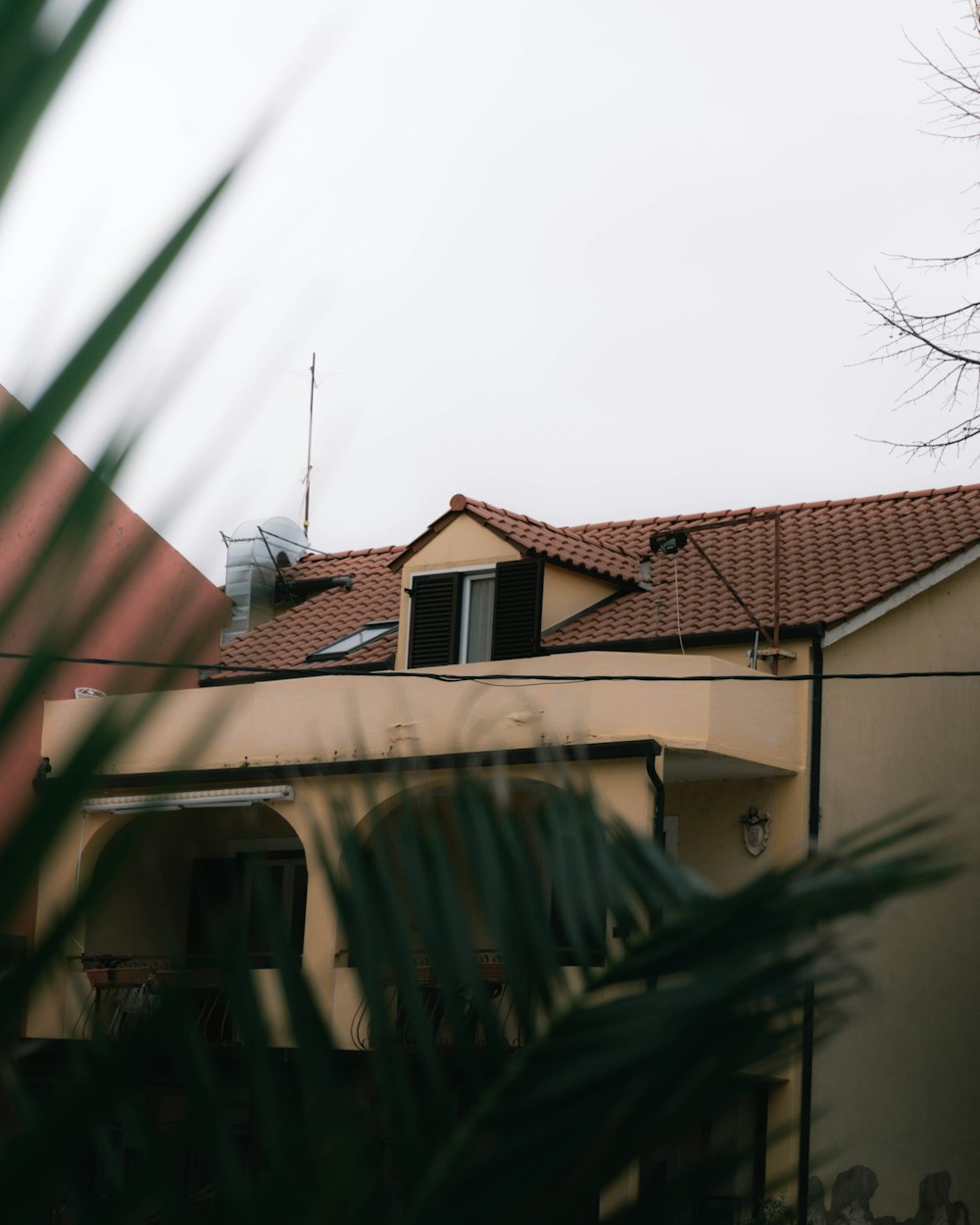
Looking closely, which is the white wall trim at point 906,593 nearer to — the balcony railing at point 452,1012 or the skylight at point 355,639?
the skylight at point 355,639

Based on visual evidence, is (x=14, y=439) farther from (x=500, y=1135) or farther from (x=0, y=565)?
(x=500, y=1135)

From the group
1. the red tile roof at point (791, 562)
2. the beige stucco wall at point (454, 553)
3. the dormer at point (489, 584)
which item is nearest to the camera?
the red tile roof at point (791, 562)

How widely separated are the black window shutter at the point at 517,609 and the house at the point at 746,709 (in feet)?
0.08

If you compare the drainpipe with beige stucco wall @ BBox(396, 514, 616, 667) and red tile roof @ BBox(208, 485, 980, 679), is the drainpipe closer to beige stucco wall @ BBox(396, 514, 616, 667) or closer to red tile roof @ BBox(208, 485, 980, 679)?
red tile roof @ BBox(208, 485, 980, 679)

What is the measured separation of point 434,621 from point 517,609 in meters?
1.08

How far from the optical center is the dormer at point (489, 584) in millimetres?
19031

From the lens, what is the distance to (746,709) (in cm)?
1662

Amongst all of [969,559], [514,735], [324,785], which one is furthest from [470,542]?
[324,785]

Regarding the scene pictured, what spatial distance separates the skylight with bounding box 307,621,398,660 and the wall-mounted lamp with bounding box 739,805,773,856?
5.93m

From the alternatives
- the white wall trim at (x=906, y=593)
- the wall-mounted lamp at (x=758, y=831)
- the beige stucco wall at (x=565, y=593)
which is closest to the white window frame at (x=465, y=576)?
the beige stucco wall at (x=565, y=593)

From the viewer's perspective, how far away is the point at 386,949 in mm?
1046

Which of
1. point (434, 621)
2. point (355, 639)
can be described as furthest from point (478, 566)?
point (355, 639)

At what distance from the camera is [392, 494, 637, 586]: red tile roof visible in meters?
19.2

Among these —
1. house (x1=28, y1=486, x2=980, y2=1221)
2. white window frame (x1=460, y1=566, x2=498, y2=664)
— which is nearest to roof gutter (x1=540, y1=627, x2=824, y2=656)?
house (x1=28, y1=486, x2=980, y2=1221)
